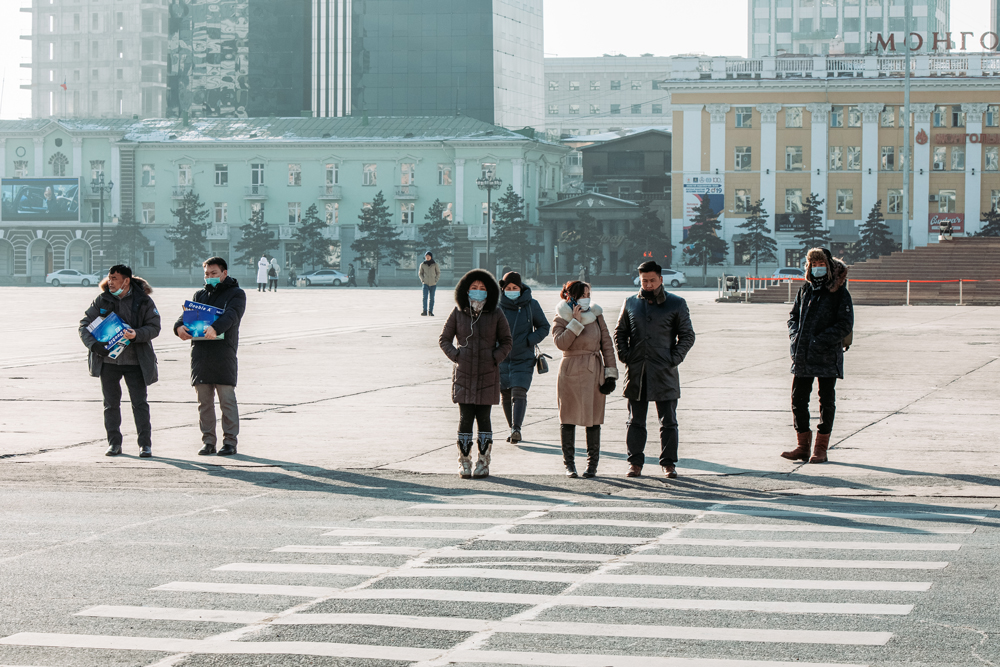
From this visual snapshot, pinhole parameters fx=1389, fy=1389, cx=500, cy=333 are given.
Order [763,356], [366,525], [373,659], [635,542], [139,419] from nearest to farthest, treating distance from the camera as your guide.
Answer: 1. [373,659]
2. [635,542]
3. [366,525]
4. [139,419]
5. [763,356]

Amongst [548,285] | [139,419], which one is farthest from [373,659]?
[548,285]

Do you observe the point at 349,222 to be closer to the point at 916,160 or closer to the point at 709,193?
the point at 709,193

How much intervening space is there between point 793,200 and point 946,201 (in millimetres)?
9565

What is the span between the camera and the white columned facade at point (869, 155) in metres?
87.8

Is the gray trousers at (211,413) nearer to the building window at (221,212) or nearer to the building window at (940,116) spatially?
the building window at (940,116)

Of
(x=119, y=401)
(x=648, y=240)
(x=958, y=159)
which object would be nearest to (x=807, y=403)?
(x=119, y=401)

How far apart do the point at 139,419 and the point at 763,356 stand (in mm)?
13369

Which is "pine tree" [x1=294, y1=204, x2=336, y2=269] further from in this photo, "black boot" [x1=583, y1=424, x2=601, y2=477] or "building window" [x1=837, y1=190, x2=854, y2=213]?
"black boot" [x1=583, y1=424, x2=601, y2=477]

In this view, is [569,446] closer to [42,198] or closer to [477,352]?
[477,352]

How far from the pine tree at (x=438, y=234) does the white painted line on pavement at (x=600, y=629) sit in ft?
276

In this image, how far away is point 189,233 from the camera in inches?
3701

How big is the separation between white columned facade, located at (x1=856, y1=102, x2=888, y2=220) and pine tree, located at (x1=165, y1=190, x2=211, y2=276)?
43690mm

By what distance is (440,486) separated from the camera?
10531 millimetres

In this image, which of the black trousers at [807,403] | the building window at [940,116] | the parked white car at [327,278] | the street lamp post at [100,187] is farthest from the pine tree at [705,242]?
the black trousers at [807,403]
